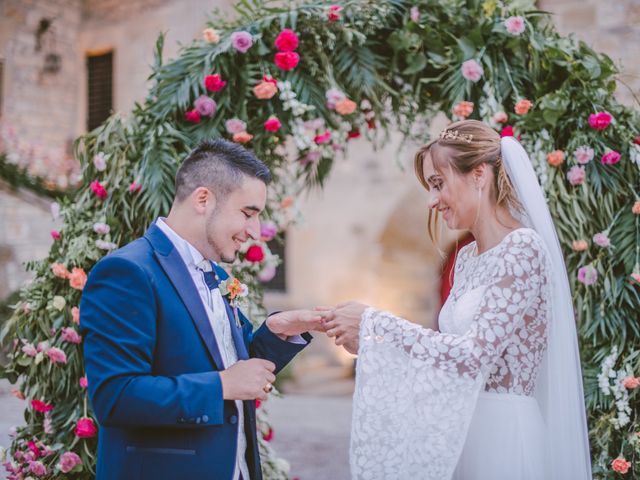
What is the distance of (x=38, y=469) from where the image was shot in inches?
134

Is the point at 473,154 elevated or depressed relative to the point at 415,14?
depressed

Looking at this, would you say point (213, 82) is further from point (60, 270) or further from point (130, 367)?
point (130, 367)

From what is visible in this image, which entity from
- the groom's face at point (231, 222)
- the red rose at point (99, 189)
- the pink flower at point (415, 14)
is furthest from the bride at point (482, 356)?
the red rose at point (99, 189)

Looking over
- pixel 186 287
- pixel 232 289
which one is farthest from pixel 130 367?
pixel 232 289

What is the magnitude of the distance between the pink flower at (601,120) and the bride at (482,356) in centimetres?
113

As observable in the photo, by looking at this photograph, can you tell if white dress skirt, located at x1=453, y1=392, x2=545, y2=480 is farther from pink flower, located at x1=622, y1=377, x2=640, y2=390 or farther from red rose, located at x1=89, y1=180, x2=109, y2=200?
red rose, located at x1=89, y1=180, x2=109, y2=200

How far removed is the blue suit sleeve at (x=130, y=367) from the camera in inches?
77.5

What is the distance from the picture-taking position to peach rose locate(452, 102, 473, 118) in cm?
359

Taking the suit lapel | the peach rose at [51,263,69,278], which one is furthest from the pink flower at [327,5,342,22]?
the peach rose at [51,263,69,278]

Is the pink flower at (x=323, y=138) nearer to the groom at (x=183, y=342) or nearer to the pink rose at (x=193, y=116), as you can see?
the pink rose at (x=193, y=116)

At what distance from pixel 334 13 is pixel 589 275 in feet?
6.48

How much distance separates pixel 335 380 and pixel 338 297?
142cm

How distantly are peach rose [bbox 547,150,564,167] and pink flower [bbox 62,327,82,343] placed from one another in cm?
272

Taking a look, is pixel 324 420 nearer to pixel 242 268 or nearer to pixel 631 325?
pixel 242 268
